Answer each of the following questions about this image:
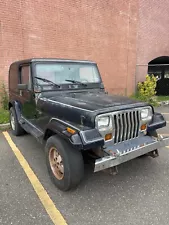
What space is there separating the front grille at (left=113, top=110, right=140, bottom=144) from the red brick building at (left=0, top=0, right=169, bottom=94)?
604 centimetres

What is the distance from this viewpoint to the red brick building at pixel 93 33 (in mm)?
7441

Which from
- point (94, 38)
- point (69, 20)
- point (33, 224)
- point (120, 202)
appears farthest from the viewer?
point (94, 38)

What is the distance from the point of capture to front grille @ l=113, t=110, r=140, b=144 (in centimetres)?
278

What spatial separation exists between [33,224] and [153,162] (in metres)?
2.44

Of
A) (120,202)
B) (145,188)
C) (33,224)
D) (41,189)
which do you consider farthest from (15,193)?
(145,188)

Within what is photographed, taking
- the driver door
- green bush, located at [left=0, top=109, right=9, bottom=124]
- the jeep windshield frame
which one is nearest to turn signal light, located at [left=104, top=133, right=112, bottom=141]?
the jeep windshield frame

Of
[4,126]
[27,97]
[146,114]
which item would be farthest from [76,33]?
[146,114]

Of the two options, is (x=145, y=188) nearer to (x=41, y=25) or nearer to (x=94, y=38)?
(x=41, y=25)

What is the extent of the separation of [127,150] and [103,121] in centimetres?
53

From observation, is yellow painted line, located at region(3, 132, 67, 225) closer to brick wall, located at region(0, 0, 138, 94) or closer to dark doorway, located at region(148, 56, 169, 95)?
brick wall, located at region(0, 0, 138, 94)

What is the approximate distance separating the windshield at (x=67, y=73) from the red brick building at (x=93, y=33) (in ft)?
14.1

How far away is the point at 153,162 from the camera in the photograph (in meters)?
3.75

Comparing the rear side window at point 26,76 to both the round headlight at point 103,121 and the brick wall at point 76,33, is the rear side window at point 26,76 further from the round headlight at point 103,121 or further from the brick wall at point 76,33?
the brick wall at point 76,33

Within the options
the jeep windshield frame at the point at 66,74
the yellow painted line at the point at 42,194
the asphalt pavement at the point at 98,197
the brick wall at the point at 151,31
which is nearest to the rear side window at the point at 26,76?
the jeep windshield frame at the point at 66,74
